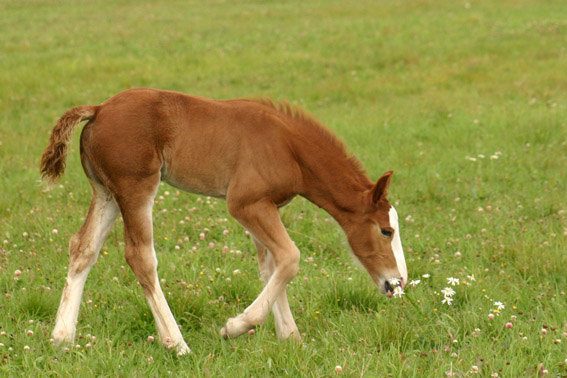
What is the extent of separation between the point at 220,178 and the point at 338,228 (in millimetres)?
2254

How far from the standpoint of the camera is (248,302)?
5.33 meters

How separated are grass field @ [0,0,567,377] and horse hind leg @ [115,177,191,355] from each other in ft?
0.66

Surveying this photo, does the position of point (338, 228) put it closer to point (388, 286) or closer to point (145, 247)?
point (388, 286)

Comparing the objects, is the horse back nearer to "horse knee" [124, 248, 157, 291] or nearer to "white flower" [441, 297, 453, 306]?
"horse knee" [124, 248, 157, 291]

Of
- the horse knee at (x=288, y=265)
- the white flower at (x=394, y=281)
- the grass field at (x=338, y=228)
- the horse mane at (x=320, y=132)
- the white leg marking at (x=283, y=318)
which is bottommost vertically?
the grass field at (x=338, y=228)

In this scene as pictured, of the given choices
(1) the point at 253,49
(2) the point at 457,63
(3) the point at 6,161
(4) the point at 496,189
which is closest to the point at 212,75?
(1) the point at 253,49

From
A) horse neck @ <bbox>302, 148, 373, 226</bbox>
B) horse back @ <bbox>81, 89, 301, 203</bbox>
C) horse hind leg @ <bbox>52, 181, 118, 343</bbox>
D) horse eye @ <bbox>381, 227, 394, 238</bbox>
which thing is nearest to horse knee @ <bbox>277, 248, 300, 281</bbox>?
horse back @ <bbox>81, 89, 301, 203</bbox>

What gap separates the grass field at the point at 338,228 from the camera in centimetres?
431

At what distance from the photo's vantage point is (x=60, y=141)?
15.0 ft

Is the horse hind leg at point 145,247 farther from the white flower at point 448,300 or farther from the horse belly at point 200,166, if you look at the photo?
the white flower at point 448,300

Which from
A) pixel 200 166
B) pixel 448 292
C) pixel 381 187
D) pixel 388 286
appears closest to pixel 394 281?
pixel 388 286

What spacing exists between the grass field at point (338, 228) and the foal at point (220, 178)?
0.30 metres

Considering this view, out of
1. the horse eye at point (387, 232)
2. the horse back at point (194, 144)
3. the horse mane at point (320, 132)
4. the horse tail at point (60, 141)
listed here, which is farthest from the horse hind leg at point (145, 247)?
the horse eye at point (387, 232)

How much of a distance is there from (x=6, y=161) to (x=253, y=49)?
897 cm
